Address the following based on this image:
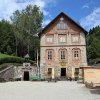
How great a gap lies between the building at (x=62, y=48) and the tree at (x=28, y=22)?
40.8ft

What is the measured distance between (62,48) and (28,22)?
15380mm

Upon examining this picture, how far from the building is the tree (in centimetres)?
1243

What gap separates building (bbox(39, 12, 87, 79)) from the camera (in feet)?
162

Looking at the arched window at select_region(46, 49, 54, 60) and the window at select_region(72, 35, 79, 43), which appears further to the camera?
the arched window at select_region(46, 49, 54, 60)

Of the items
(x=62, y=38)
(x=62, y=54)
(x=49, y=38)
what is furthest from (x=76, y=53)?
(x=49, y=38)

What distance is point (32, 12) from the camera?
209ft

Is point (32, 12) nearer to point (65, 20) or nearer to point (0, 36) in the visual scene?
point (65, 20)

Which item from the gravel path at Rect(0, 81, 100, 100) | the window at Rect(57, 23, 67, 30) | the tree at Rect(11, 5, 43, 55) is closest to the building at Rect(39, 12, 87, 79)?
the window at Rect(57, 23, 67, 30)

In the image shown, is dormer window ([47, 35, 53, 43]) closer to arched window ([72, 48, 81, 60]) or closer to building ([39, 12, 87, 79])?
building ([39, 12, 87, 79])

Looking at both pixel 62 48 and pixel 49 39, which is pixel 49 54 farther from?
pixel 49 39

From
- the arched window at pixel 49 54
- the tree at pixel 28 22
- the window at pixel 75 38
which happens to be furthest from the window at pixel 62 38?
the tree at pixel 28 22

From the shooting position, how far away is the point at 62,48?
50.1 m

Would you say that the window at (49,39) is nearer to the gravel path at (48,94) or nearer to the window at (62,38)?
the window at (62,38)

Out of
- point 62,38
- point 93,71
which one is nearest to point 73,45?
point 62,38
